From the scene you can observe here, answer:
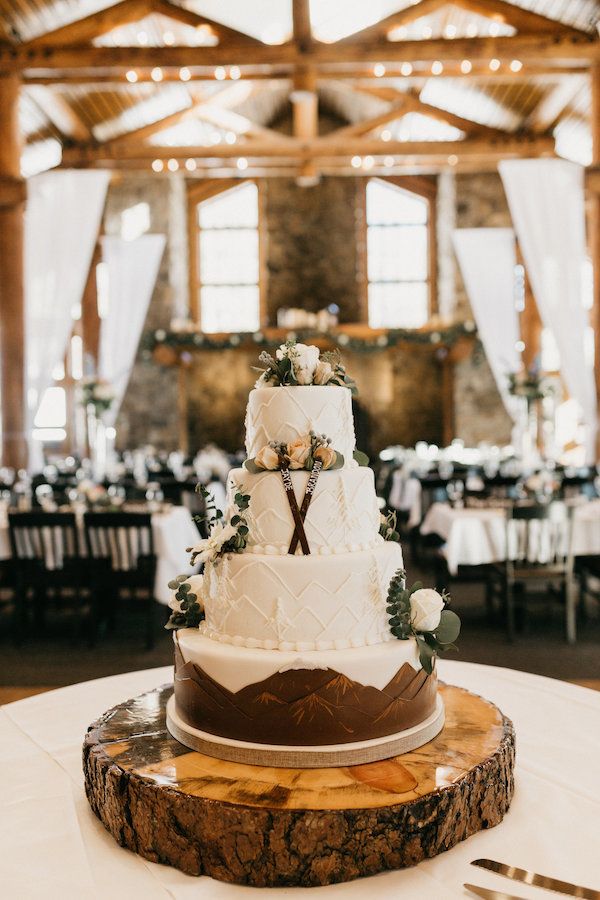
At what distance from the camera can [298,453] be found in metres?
2.04

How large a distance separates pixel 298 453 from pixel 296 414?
0.13 metres

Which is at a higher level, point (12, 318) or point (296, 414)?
point (12, 318)

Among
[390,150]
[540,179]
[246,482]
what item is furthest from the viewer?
[390,150]

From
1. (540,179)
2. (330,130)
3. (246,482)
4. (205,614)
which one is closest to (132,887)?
(205,614)

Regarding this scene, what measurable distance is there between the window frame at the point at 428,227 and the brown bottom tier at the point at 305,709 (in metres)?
13.1

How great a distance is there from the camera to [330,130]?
15430 millimetres

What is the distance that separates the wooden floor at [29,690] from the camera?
13.3 ft

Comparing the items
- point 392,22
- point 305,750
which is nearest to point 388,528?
point 305,750

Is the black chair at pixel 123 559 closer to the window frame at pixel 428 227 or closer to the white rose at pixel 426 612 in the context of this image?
the white rose at pixel 426 612

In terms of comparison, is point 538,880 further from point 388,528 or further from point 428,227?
point 428,227

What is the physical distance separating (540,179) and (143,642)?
6280 millimetres

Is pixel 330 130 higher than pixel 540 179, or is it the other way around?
pixel 330 130

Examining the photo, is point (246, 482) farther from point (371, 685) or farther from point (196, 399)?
point (196, 399)

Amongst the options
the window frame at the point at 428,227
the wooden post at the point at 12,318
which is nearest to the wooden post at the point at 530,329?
the window frame at the point at 428,227
